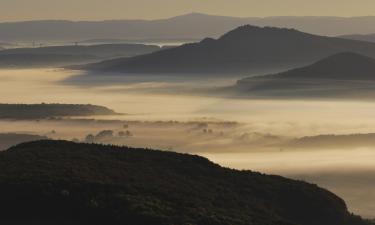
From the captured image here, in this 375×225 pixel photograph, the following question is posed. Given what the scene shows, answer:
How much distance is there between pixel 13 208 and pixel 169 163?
28.4 m

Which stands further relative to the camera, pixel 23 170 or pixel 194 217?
pixel 23 170

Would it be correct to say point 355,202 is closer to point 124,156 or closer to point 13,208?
point 124,156

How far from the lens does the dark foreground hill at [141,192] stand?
61781mm

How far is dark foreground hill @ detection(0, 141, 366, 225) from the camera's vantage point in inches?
2432

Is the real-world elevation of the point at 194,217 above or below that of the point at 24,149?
below

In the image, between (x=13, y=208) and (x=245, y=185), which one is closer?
(x=13, y=208)

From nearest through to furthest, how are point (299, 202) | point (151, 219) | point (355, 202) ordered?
point (151, 219) → point (299, 202) → point (355, 202)

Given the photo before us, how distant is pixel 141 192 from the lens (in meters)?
68.9

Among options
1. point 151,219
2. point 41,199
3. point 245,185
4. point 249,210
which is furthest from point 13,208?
point 245,185

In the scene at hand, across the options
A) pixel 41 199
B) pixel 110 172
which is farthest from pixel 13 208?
pixel 110 172

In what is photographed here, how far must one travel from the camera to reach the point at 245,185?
87.8 m

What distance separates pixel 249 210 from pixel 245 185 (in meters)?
10.1

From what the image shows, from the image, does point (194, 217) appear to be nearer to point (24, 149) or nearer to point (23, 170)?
point (23, 170)

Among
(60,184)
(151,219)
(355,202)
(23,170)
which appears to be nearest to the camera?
(151,219)
